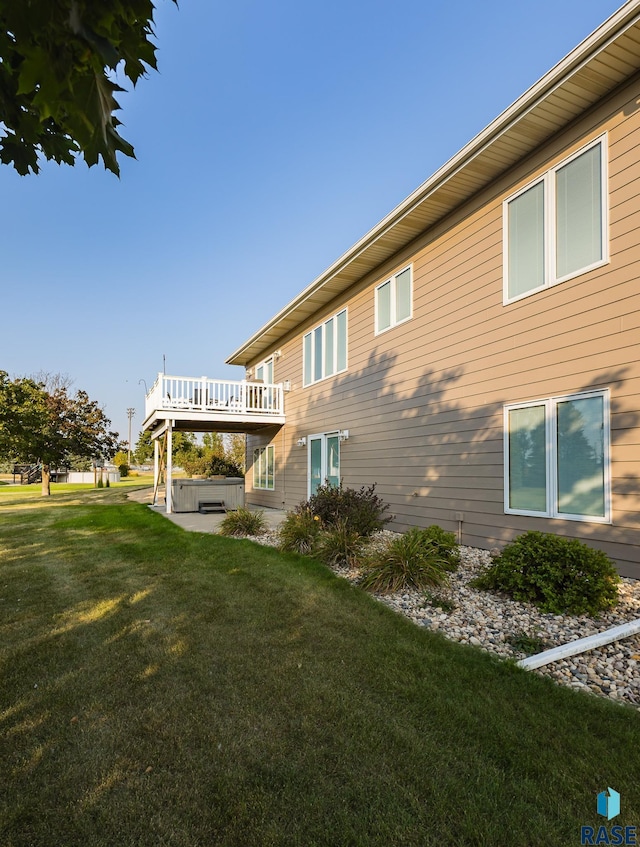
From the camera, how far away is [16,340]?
29.5m

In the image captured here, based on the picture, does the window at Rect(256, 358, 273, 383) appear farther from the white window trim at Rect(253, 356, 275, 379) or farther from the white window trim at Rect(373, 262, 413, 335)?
the white window trim at Rect(373, 262, 413, 335)

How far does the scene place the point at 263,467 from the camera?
16625 millimetres

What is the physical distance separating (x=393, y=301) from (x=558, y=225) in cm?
389

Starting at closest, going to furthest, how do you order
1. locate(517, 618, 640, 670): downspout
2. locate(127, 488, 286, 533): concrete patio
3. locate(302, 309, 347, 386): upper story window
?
locate(517, 618, 640, 670): downspout → locate(127, 488, 286, 533): concrete patio → locate(302, 309, 347, 386): upper story window

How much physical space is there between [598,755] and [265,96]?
13451mm

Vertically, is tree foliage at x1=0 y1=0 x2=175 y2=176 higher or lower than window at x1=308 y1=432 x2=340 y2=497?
higher

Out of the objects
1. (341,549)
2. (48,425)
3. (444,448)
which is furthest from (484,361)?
(48,425)

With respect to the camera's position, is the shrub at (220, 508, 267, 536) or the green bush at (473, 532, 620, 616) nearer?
the green bush at (473, 532, 620, 616)

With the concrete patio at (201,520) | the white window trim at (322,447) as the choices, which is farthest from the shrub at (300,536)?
the white window trim at (322,447)

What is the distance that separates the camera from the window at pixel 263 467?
15.8 meters

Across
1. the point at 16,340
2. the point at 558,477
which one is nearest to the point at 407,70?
the point at 558,477

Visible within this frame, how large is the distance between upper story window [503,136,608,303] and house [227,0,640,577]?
0.08 ft

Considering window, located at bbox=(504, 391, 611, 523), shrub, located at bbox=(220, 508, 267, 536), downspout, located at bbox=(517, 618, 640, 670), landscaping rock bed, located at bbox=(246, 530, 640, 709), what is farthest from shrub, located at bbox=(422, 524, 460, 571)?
shrub, located at bbox=(220, 508, 267, 536)

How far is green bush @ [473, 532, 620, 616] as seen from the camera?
4.27 meters
